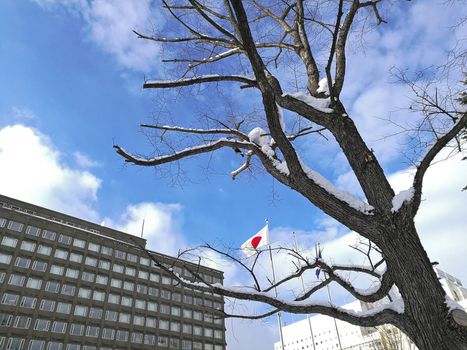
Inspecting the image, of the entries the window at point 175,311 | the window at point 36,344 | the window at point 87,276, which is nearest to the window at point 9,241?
the window at point 87,276

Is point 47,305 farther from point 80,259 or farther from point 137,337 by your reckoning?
point 137,337

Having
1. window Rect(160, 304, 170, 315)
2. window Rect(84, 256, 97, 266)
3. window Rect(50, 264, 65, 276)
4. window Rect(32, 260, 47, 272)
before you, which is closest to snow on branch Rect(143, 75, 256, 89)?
window Rect(32, 260, 47, 272)

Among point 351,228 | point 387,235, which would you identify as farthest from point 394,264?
point 351,228

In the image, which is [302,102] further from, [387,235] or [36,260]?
[36,260]

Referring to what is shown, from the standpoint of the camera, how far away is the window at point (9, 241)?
55816mm

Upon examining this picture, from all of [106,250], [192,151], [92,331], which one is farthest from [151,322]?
[192,151]

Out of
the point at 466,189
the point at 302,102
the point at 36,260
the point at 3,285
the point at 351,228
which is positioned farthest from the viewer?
the point at 36,260

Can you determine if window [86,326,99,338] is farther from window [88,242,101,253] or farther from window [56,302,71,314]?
window [88,242,101,253]

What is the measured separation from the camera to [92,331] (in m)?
58.6

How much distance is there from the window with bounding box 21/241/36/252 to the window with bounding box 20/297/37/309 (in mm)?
7827

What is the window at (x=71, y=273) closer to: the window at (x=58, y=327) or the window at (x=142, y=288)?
the window at (x=58, y=327)

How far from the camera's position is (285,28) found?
537 cm

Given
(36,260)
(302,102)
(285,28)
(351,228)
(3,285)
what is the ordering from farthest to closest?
(36,260) → (3,285) → (285,28) → (302,102) → (351,228)

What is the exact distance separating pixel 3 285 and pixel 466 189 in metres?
60.5
